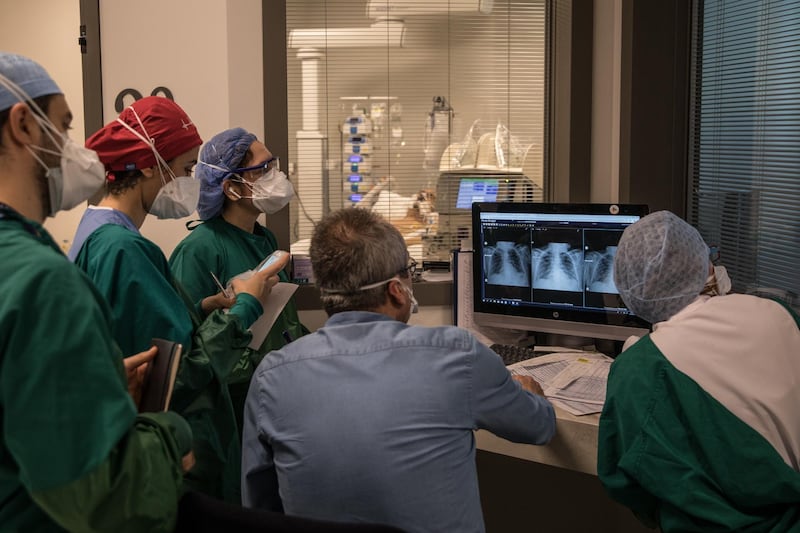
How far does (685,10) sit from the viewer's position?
2.74m

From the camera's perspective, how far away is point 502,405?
60.8 inches

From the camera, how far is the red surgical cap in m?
2.00

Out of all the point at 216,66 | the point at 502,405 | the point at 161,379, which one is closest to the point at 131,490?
the point at 161,379

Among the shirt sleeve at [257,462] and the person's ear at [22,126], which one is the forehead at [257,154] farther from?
the person's ear at [22,126]

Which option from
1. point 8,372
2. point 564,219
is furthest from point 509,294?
point 8,372

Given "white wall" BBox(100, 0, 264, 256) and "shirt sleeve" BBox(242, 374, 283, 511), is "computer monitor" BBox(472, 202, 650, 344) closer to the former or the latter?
"white wall" BBox(100, 0, 264, 256)

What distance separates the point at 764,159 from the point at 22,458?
2114 millimetres

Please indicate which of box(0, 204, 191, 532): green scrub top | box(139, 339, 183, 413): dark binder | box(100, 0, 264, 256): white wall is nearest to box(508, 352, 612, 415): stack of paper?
box(139, 339, 183, 413): dark binder

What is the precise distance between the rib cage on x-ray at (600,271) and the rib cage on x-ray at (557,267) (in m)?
0.03

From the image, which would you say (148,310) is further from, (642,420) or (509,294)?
(509,294)

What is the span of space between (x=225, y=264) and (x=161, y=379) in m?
1.17

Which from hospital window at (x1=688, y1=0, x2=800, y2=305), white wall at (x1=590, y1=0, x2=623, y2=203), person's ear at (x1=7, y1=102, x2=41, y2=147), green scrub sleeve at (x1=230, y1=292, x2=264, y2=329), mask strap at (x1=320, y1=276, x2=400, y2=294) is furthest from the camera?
white wall at (x1=590, y1=0, x2=623, y2=203)

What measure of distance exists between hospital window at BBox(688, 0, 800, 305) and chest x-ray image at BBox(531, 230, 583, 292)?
468 millimetres

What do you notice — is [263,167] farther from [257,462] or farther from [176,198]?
[257,462]
